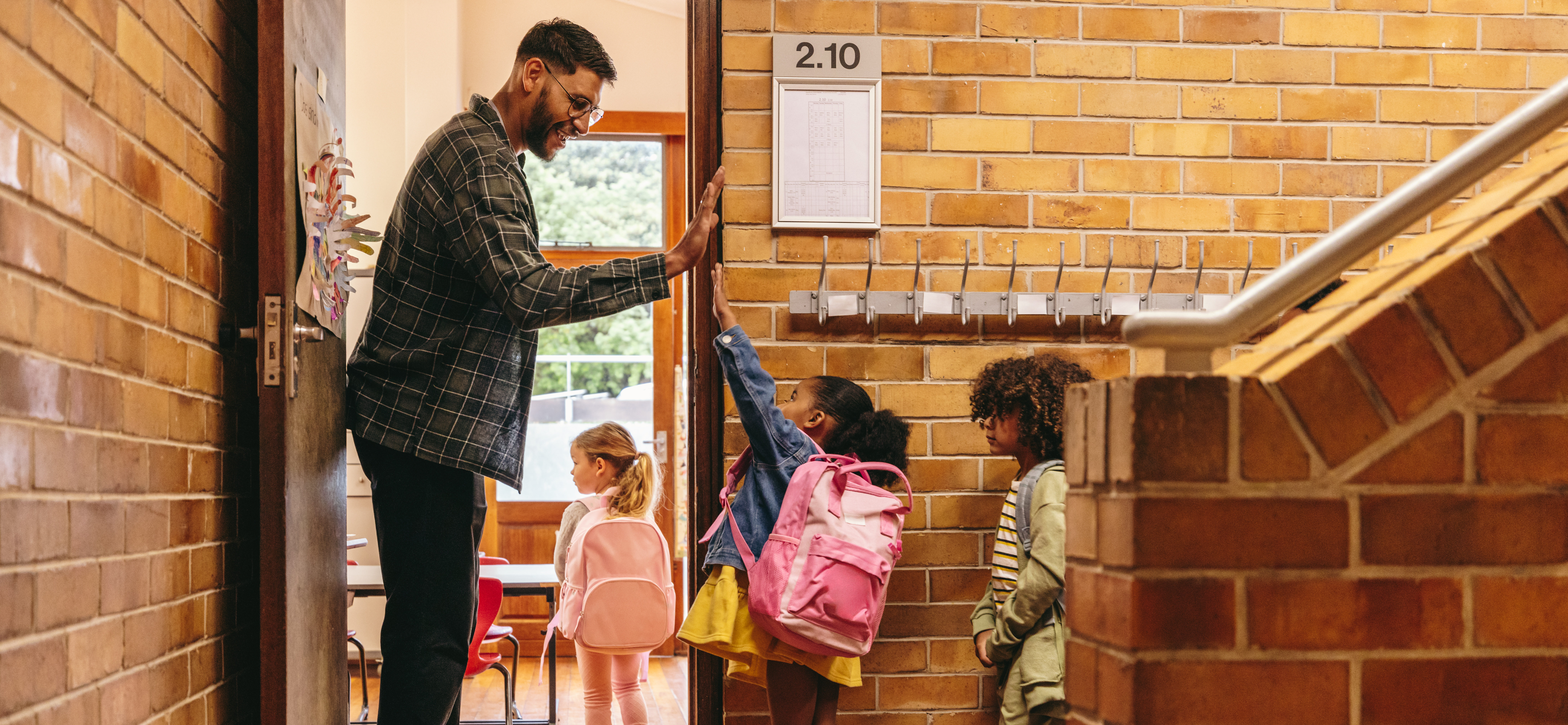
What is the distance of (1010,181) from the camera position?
9.44 feet

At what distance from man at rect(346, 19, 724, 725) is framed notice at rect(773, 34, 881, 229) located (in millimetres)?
685

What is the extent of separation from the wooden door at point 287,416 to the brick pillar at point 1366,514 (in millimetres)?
1259

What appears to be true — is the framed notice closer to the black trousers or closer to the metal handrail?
the black trousers

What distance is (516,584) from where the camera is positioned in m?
3.93

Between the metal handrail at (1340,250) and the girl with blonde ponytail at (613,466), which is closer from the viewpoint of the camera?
the metal handrail at (1340,250)

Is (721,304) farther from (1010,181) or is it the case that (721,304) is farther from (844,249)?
(1010,181)

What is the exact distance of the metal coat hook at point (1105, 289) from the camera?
112 inches

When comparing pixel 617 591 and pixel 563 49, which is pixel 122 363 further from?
pixel 617 591

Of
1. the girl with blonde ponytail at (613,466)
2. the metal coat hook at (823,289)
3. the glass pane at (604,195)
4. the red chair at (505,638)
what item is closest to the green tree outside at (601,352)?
the glass pane at (604,195)

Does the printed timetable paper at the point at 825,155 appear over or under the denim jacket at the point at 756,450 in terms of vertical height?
over

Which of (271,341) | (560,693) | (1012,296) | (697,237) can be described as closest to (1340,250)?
(697,237)

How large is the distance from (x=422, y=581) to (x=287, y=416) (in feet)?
1.34

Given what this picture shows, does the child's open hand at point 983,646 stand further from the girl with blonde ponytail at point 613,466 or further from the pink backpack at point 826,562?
the girl with blonde ponytail at point 613,466

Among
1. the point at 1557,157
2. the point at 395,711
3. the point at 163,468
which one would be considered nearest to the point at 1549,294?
the point at 1557,157
